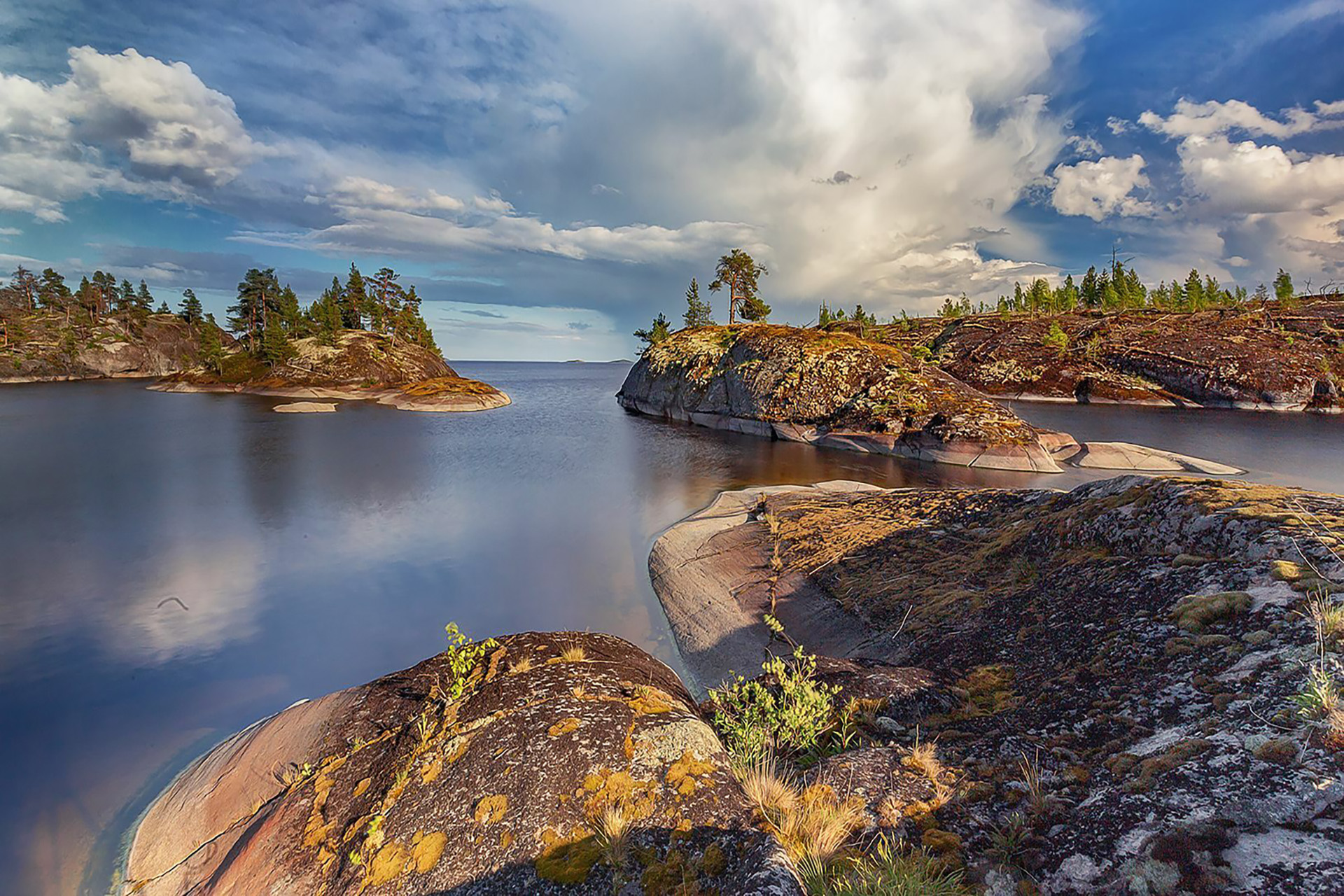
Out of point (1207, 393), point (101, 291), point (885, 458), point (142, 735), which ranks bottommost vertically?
point (142, 735)

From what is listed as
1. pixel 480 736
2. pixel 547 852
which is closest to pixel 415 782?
pixel 480 736

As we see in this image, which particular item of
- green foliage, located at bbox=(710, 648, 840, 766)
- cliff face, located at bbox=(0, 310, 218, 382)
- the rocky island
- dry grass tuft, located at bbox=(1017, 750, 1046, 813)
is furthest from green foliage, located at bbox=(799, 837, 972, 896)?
cliff face, located at bbox=(0, 310, 218, 382)

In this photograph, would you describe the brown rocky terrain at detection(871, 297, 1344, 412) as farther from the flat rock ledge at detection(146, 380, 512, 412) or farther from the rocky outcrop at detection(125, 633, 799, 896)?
the rocky outcrop at detection(125, 633, 799, 896)

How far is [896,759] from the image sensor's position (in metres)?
5.22

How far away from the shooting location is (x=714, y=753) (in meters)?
5.45

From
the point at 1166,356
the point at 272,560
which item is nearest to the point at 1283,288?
the point at 1166,356

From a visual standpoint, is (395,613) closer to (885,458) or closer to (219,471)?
(219,471)

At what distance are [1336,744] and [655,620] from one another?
38.7ft

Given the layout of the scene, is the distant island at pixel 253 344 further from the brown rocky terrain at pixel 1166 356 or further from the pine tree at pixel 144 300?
the brown rocky terrain at pixel 1166 356

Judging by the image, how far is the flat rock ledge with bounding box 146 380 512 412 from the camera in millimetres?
67062

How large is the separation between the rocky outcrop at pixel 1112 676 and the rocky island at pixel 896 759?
27mm

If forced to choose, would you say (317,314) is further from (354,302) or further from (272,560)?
(272,560)

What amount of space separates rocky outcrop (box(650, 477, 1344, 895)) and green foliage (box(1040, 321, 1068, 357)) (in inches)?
3038

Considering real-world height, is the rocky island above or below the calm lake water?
above
